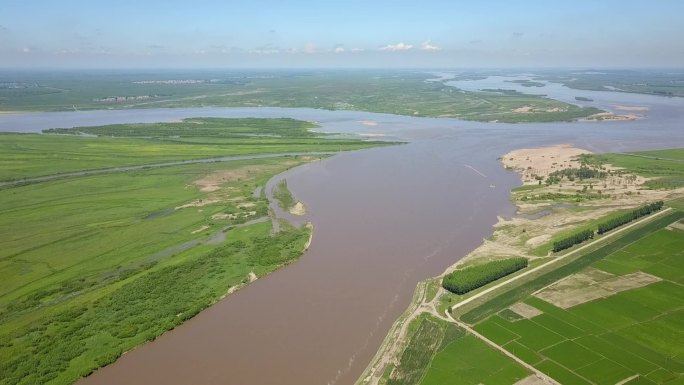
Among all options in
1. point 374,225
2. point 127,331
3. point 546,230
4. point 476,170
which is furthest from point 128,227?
point 476,170

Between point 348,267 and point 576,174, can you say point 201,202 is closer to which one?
point 348,267

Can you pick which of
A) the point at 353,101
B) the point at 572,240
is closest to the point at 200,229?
the point at 572,240

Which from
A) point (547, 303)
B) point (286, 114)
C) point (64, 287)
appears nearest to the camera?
point (547, 303)

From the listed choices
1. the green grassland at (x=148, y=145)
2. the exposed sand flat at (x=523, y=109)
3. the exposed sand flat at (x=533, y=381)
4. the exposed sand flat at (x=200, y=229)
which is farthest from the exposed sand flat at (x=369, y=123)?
the exposed sand flat at (x=533, y=381)

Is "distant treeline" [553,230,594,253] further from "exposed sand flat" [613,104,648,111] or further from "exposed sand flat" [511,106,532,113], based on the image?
"exposed sand flat" [613,104,648,111]

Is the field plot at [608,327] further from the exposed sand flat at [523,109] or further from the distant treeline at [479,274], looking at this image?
the exposed sand flat at [523,109]

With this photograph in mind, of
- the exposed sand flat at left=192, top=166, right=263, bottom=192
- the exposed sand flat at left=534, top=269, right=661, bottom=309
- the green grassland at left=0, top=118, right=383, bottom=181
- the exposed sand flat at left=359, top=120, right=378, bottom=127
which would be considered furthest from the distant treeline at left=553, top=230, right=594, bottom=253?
the exposed sand flat at left=359, top=120, right=378, bottom=127

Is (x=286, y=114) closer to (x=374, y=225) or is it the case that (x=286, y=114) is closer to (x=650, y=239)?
(x=374, y=225)
